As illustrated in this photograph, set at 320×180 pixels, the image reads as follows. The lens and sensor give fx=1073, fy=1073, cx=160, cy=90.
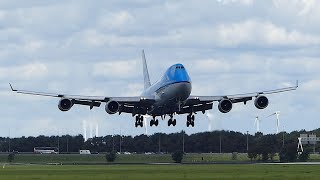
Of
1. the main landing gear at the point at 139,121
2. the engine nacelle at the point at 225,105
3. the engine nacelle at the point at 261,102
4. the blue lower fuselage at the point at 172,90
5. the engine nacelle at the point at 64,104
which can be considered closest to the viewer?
the blue lower fuselage at the point at 172,90

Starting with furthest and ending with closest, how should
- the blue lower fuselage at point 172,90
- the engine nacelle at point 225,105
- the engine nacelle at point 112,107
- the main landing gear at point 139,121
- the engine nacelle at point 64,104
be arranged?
the main landing gear at point 139,121
the engine nacelle at point 225,105
the engine nacelle at point 112,107
the engine nacelle at point 64,104
the blue lower fuselage at point 172,90

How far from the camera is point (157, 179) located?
376 feet

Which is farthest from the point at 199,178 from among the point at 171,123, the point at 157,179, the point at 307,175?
the point at 171,123

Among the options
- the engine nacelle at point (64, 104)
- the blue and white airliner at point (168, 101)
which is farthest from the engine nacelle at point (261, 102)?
the engine nacelle at point (64, 104)

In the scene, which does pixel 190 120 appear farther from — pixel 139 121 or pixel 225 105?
pixel 139 121

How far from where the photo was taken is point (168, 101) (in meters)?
142

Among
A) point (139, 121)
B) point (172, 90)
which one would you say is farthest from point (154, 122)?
point (172, 90)

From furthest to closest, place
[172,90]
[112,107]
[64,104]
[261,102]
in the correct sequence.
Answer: [112,107], [261,102], [64,104], [172,90]

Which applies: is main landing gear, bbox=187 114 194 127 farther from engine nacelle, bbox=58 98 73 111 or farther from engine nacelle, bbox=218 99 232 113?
engine nacelle, bbox=58 98 73 111

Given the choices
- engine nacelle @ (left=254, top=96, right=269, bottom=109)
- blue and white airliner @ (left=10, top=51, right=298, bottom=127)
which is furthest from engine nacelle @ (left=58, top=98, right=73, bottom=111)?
engine nacelle @ (left=254, top=96, right=269, bottom=109)

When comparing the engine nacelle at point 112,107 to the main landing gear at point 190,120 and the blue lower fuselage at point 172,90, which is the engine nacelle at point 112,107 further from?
the main landing gear at point 190,120

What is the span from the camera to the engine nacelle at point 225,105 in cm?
14862

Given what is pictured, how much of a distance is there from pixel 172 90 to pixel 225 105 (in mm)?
12456

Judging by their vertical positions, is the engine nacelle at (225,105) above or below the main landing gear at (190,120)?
above
